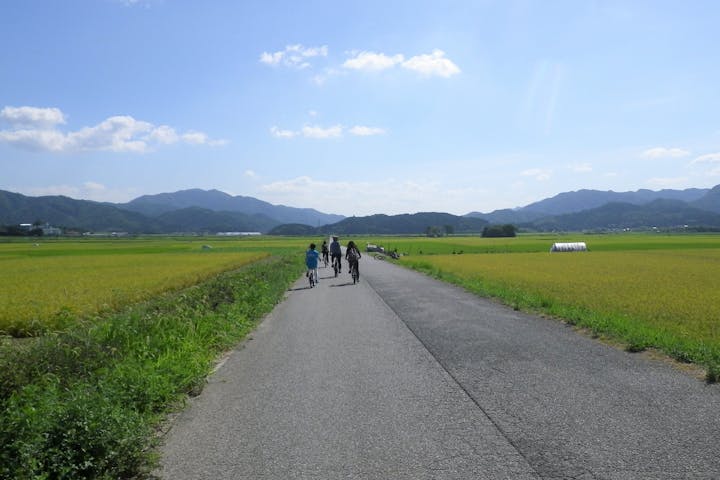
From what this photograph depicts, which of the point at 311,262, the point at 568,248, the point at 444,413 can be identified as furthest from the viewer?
the point at 568,248

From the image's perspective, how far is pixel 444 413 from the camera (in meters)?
5.61

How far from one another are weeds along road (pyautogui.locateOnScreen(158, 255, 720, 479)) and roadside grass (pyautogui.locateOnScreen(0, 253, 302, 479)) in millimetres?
368

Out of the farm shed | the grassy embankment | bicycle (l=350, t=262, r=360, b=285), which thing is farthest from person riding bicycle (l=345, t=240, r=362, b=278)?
the farm shed

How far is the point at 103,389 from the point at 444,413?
12.1 ft

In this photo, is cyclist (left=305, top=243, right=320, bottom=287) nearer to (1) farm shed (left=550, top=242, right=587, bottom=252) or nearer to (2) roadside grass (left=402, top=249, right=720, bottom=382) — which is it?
(2) roadside grass (left=402, top=249, right=720, bottom=382)

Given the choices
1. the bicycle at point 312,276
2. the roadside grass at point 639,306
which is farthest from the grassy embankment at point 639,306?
the bicycle at point 312,276

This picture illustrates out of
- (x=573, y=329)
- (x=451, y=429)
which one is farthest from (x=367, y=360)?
(x=573, y=329)

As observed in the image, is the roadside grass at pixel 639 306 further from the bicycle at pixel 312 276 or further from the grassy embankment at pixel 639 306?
the bicycle at pixel 312 276

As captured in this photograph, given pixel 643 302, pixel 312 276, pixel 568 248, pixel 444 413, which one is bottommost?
pixel 568 248

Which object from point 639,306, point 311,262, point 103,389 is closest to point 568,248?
point 311,262

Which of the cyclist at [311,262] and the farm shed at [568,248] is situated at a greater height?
the cyclist at [311,262]

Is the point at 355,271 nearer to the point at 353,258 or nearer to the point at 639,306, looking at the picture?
the point at 353,258

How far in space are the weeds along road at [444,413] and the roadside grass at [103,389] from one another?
0.37 metres

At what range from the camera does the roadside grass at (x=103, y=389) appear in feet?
13.6
